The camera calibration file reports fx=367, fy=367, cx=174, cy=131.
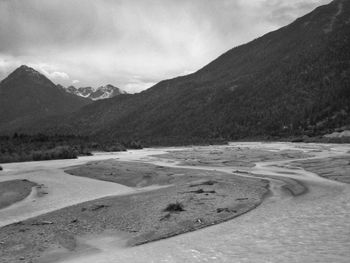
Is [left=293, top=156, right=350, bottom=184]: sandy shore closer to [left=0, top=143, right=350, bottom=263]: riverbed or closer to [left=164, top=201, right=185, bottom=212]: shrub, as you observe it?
[left=0, top=143, right=350, bottom=263]: riverbed

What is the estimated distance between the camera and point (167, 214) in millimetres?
17281

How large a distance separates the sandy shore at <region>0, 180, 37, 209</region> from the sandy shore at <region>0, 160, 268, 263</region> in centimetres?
546

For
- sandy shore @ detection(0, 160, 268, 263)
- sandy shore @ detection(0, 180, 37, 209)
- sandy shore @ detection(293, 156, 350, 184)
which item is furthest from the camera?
sandy shore @ detection(293, 156, 350, 184)

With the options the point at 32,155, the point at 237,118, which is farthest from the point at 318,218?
the point at 237,118

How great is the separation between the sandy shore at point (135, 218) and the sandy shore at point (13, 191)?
17.9 feet

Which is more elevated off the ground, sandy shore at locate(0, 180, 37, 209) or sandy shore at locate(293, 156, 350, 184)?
sandy shore at locate(293, 156, 350, 184)

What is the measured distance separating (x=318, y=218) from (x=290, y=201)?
463 cm

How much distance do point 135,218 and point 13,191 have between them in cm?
1261

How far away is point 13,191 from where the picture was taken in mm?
25688

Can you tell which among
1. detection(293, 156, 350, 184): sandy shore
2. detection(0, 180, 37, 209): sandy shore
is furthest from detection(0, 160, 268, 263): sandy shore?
detection(293, 156, 350, 184): sandy shore

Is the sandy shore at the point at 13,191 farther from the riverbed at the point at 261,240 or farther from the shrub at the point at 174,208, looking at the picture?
the shrub at the point at 174,208

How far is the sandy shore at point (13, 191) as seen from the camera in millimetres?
22484

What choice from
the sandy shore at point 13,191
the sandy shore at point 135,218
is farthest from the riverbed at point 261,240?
the sandy shore at point 13,191

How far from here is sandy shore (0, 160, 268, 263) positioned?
13414mm
